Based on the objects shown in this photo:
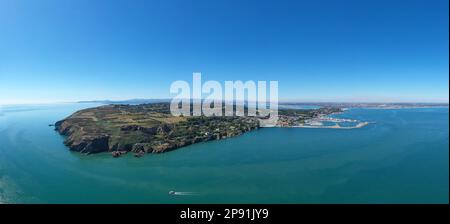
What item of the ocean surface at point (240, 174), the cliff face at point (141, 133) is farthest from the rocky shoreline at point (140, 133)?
Answer: the ocean surface at point (240, 174)

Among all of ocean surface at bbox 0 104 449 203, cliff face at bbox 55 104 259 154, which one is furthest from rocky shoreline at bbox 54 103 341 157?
ocean surface at bbox 0 104 449 203

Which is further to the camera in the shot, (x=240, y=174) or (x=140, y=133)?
(x=140, y=133)

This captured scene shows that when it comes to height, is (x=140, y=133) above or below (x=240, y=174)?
above

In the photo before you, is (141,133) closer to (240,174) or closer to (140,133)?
(140,133)

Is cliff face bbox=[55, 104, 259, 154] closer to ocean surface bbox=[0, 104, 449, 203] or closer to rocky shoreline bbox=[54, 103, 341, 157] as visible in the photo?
rocky shoreline bbox=[54, 103, 341, 157]

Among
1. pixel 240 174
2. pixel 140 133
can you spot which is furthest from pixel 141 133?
pixel 240 174

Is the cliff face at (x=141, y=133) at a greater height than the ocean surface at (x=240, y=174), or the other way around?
the cliff face at (x=141, y=133)

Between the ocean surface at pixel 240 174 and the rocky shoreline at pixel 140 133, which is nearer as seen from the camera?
the ocean surface at pixel 240 174

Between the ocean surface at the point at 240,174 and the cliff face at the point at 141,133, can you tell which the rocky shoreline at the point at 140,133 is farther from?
the ocean surface at the point at 240,174
